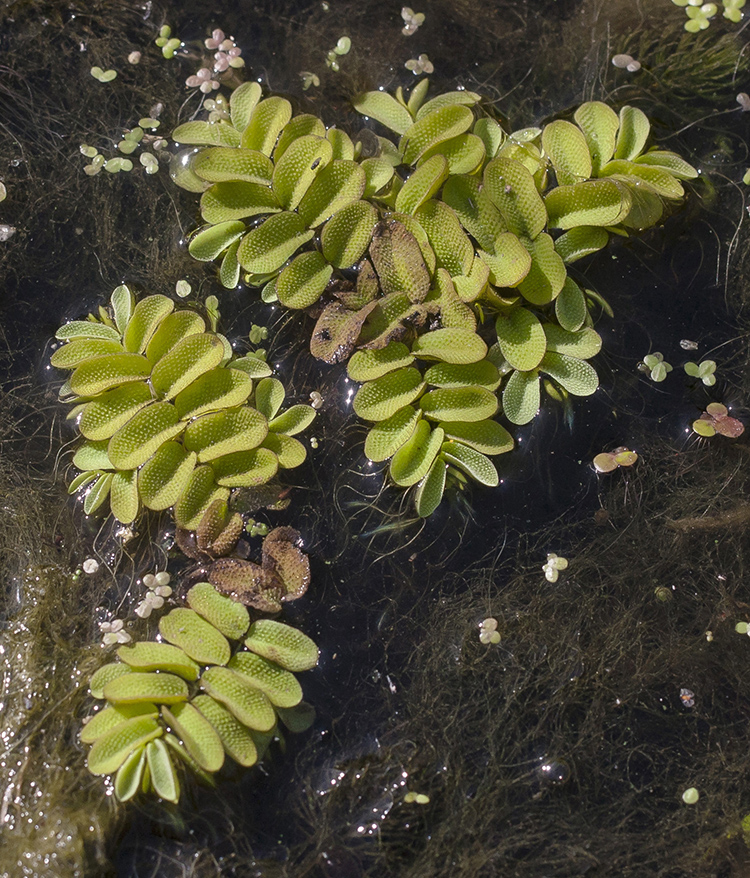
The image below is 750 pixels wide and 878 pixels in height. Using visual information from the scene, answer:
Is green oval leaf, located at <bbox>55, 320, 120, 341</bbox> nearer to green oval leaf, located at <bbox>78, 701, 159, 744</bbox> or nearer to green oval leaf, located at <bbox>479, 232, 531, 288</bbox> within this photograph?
green oval leaf, located at <bbox>78, 701, 159, 744</bbox>

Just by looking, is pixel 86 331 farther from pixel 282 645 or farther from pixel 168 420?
pixel 282 645

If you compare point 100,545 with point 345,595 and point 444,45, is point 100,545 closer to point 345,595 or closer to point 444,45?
point 345,595

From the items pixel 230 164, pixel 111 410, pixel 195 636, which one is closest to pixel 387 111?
pixel 230 164

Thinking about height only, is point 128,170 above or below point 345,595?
above

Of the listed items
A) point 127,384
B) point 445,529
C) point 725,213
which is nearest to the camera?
point 127,384

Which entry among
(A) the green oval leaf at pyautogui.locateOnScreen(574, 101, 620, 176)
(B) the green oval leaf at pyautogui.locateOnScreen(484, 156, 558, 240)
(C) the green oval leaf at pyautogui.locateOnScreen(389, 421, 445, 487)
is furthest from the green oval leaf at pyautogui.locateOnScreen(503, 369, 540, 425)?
(A) the green oval leaf at pyautogui.locateOnScreen(574, 101, 620, 176)

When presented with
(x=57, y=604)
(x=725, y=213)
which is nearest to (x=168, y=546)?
(x=57, y=604)

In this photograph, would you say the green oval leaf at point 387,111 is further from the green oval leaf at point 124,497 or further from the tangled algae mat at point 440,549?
the green oval leaf at point 124,497
